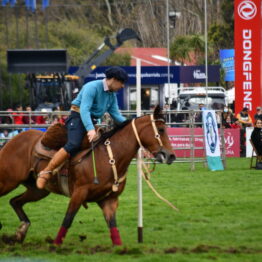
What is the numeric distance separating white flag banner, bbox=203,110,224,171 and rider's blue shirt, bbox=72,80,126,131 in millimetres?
13135

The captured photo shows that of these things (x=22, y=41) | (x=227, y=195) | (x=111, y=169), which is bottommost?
(x=227, y=195)

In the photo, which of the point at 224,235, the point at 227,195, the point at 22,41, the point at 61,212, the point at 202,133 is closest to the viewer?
the point at 224,235

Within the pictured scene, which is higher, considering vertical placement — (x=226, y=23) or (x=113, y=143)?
(x=226, y=23)

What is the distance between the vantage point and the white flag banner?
2417cm

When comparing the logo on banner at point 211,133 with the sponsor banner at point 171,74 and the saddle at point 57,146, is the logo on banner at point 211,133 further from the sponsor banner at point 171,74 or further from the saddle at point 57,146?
the sponsor banner at point 171,74

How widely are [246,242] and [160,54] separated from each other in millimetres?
55878

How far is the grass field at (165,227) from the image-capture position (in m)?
10.2

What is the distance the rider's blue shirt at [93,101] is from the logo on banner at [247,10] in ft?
74.3

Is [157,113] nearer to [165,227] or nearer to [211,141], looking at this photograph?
[165,227]

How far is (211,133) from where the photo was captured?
2430cm

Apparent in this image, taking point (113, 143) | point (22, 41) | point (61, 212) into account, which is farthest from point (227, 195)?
point (22, 41)

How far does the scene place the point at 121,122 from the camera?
11.4 metres

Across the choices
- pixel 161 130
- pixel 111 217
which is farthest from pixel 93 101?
pixel 111 217

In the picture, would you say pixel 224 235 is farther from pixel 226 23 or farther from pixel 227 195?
pixel 226 23
